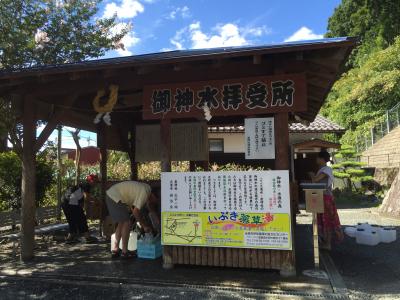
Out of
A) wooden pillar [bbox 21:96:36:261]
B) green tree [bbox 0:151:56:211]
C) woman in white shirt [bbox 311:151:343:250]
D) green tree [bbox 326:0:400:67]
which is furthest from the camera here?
green tree [bbox 326:0:400:67]

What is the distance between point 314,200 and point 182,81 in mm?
2869

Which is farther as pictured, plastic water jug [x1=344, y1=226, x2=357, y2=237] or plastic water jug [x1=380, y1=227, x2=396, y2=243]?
plastic water jug [x1=344, y1=226, x2=357, y2=237]

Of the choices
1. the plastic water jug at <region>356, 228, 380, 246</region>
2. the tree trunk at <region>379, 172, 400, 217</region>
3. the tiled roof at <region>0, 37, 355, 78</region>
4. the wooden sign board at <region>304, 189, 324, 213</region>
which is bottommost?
the plastic water jug at <region>356, 228, 380, 246</region>

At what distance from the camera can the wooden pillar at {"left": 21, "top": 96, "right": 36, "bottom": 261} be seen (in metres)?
6.91

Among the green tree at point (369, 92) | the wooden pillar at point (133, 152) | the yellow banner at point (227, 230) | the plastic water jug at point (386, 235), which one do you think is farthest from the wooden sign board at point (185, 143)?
the green tree at point (369, 92)

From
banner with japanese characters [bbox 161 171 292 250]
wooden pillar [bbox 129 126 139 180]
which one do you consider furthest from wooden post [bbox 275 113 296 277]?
wooden pillar [bbox 129 126 139 180]

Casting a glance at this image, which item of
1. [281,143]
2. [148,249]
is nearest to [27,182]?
[148,249]

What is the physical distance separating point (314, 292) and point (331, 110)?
2267 centimetres

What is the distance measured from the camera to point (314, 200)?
19.5 ft

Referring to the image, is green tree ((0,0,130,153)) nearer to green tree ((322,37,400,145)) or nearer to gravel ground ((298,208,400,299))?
gravel ground ((298,208,400,299))

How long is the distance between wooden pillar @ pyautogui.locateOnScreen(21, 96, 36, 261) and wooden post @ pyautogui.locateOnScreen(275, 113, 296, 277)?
14.7 feet

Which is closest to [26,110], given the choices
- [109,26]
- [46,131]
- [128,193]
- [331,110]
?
[46,131]

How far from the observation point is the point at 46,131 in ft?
23.5

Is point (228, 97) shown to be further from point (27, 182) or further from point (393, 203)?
point (393, 203)
